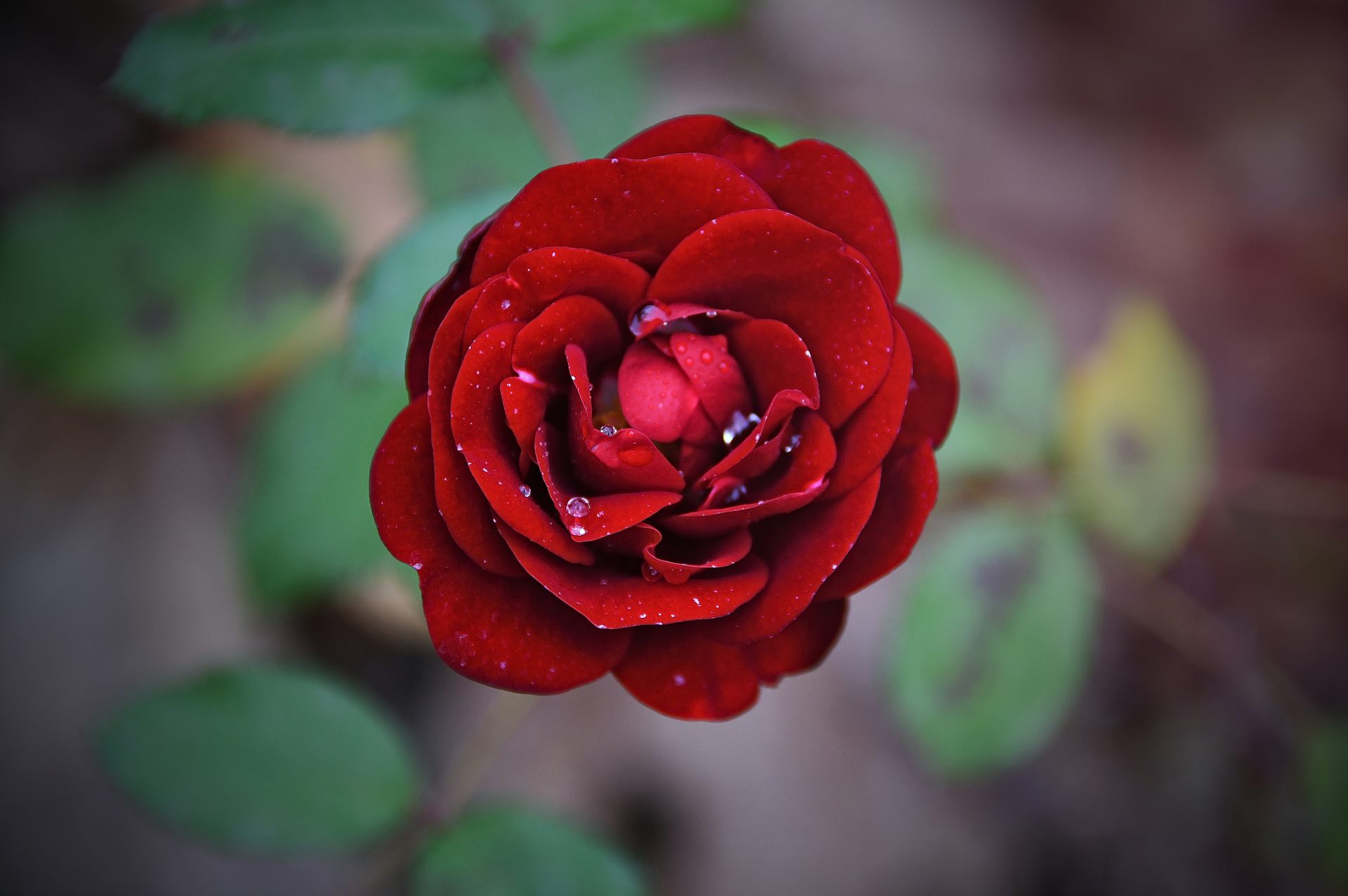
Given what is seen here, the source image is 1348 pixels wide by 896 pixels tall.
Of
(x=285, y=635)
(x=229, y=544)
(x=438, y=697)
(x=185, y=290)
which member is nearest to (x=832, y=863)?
A: (x=438, y=697)

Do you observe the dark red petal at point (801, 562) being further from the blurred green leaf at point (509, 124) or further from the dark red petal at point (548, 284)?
the blurred green leaf at point (509, 124)

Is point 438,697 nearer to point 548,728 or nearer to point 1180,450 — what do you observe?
point 548,728

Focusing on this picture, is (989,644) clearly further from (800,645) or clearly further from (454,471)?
(454,471)

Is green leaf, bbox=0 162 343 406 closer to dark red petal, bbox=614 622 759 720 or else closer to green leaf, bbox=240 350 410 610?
green leaf, bbox=240 350 410 610

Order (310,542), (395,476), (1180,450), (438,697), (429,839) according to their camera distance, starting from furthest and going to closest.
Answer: (438,697)
(1180,450)
(310,542)
(429,839)
(395,476)

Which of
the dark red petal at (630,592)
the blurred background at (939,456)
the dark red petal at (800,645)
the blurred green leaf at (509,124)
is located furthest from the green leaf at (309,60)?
the dark red petal at (800,645)

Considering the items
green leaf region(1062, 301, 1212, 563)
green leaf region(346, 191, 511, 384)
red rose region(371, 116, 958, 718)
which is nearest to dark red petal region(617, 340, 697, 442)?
red rose region(371, 116, 958, 718)

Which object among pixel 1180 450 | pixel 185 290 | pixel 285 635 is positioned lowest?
pixel 285 635
